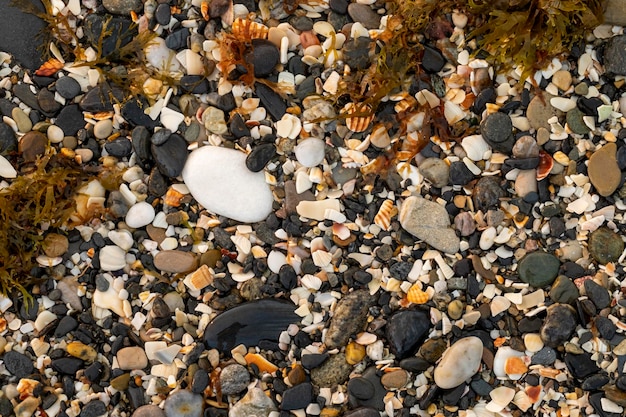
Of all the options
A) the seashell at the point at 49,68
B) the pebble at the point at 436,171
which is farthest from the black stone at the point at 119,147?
the pebble at the point at 436,171

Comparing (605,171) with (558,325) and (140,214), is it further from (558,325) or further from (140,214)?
(140,214)

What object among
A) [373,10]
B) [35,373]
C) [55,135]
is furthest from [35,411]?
[373,10]

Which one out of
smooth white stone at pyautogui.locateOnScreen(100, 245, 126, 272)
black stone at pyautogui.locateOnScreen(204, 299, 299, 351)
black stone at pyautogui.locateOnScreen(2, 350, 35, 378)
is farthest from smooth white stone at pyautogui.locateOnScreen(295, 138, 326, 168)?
black stone at pyautogui.locateOnScreen(2, 350, 35, 378)

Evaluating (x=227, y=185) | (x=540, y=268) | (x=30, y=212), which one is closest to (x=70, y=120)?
(x=30, y=212)

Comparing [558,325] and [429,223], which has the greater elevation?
[429,223]

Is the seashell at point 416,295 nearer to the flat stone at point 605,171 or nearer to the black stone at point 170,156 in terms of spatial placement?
the flat stone at point 605,171

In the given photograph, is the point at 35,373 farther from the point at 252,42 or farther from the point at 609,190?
the point at 609,190
